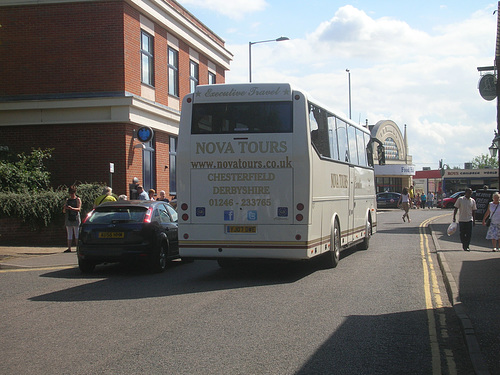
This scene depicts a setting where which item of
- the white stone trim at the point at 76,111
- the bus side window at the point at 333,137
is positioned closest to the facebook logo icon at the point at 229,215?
the bus side window at the point at 333,137

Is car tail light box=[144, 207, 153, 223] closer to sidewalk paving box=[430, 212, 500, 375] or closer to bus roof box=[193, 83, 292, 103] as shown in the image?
bus roof box=[193, 83, 292, 103]

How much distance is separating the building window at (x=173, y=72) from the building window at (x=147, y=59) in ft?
6.34

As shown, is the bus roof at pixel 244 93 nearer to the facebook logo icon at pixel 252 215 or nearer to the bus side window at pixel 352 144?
the facebook logo icon at pixel 252 215

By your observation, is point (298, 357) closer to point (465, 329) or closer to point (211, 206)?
point (465, 329)

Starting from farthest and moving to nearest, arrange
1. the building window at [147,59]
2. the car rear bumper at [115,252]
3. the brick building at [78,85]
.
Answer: the building window at [147,59]
the brick building at [78,85]
the car rear bumper at [115,252]

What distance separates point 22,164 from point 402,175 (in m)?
56.6

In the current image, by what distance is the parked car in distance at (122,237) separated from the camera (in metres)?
12.0

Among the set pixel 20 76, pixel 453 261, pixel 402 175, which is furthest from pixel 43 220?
pixel 402 175

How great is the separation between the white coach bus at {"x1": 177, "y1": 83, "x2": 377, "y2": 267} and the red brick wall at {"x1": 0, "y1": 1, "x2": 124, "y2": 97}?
9.74 meters

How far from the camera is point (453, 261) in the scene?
1370 centimetres

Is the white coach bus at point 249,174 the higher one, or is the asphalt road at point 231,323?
the white coach bus at point 249,174

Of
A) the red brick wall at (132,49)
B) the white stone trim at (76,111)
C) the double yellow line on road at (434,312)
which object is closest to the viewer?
the double yellow line on road at (434,312)

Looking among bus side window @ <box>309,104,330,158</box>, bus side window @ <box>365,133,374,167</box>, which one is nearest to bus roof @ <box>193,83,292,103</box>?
bus side window @ <box>309,104,330,158</box>

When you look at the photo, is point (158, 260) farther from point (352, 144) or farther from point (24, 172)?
point (24, 172)
